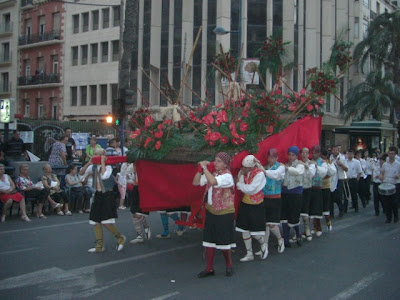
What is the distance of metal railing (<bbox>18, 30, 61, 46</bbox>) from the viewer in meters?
38.8

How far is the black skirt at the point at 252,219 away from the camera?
7.18 metres

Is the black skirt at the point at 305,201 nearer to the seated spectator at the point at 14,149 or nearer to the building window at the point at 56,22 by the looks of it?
the seated spectator at the point at 14,149

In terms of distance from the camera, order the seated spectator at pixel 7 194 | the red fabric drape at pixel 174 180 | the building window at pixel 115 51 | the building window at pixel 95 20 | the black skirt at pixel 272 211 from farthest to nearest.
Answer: the building window at pixel 95 20
the building window at pixel 115 51
the seated spectator at pixel 7 194
the black skirt at pixel 272 211
the red fabric drape at pixel 174 180

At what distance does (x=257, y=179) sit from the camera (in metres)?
6.92

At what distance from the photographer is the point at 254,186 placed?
22.6ft

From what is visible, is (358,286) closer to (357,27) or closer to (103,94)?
(103,94)

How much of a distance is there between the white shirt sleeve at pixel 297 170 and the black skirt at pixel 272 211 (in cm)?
56

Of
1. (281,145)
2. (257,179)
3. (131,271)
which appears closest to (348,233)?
(281,145)

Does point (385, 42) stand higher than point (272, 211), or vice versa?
point (385, 42)

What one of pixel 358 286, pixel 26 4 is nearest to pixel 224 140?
pixel 358 286

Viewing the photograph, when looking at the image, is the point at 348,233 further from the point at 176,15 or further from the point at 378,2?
the point at 378,2

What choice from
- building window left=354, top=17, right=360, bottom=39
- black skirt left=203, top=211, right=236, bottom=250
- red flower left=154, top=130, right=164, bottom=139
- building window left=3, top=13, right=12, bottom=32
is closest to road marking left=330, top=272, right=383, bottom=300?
black skirt left=203, top=211, right=236, bottom=250

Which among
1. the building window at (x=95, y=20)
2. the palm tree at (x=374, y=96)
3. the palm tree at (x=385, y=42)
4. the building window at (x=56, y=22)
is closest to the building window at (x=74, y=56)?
the building window at (x=56, y=22)

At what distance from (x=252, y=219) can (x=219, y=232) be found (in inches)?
36.3
